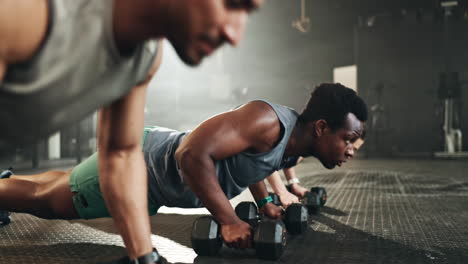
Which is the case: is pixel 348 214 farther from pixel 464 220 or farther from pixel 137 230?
pixel 137 230

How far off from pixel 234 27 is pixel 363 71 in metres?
6.98

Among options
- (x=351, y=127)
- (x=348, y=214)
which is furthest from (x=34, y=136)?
(x=348, y=214)

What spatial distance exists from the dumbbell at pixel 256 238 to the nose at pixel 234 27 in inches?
26.1

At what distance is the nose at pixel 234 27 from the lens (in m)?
0.51

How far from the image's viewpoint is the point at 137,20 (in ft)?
1.71

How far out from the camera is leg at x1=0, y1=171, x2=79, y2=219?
4.03ft

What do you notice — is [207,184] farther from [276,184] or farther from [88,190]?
[276,184]

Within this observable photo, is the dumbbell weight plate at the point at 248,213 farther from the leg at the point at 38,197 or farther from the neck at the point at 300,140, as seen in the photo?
the leg at the point at 38,197

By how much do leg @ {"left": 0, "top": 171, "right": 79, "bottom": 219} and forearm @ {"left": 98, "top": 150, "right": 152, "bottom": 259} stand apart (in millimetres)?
486

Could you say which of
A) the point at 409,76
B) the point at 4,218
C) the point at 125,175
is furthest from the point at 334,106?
the point at 409,76

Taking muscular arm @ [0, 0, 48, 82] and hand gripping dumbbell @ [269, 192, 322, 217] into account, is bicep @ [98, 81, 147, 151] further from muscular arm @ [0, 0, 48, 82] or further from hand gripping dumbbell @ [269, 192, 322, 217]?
hand gripping dumbbell @ [269, 192, 322, 217]

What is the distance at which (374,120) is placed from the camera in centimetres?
639

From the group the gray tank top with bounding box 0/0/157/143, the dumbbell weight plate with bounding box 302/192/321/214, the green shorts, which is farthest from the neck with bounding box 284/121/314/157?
the gray tank top with bounding box 0/0/157/143

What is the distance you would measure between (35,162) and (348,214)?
127 inches
